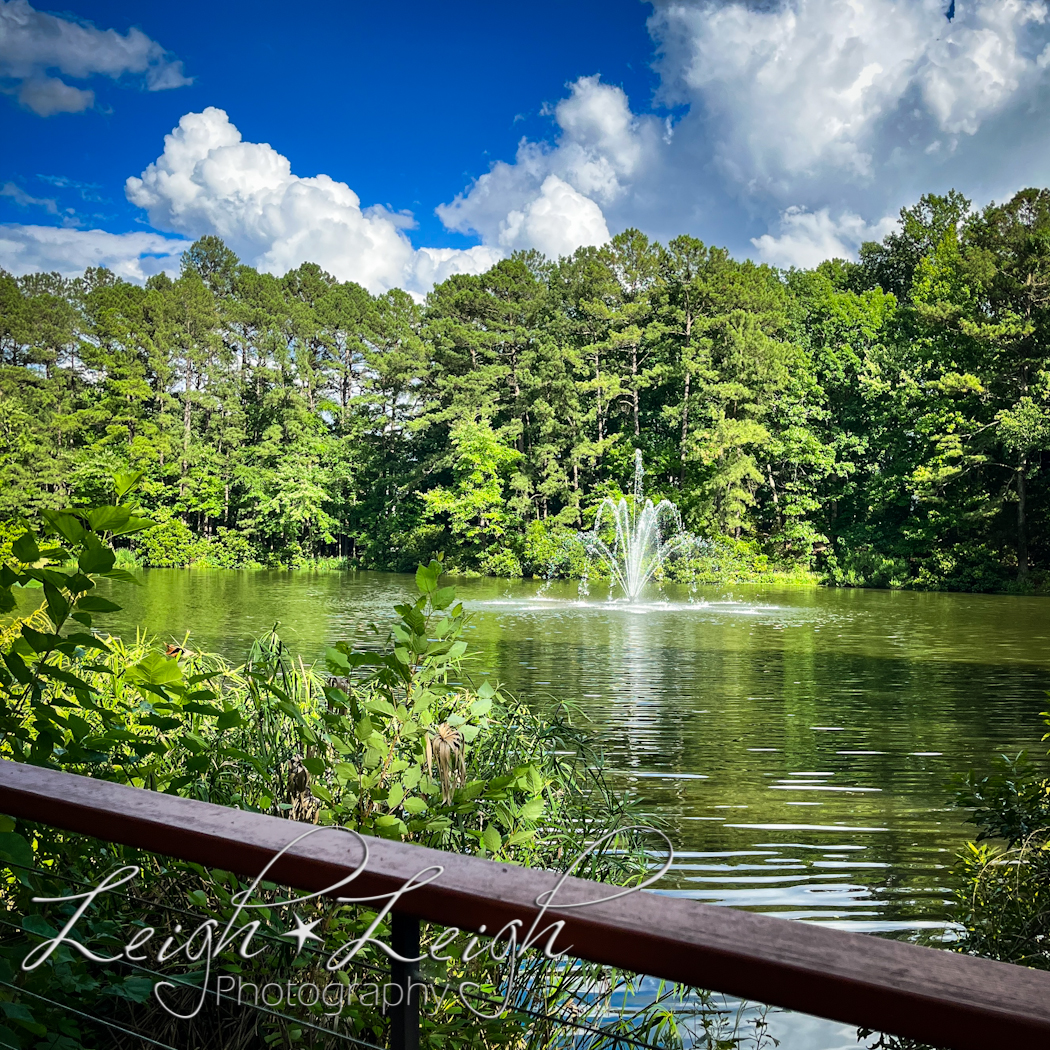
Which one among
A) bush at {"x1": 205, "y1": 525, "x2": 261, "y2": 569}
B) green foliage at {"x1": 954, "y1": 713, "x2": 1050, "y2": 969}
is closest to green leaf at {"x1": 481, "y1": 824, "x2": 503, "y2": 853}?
green foliage at {"x1": 954, "y1": 713, "x2": 1050, "y2": 969}

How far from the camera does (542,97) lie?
2010 inches

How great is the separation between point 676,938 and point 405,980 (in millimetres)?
275

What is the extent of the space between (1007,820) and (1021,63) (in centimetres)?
3523

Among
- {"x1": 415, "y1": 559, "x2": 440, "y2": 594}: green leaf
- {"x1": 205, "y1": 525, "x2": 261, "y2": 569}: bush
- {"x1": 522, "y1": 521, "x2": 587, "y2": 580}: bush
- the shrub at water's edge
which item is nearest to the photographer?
the shrub at water's edge

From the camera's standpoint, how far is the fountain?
2989 cm

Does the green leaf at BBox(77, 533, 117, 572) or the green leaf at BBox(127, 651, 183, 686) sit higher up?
the green leaf at BBox(77, 533, 117, 572)

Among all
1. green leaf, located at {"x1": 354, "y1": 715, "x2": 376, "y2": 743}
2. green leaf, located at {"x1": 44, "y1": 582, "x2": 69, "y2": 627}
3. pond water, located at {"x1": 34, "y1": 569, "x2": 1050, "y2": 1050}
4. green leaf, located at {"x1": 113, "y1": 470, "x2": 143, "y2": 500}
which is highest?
green leaf, located at {"x1": 113, "y1": 470, "x2": 143, "y2": 500}

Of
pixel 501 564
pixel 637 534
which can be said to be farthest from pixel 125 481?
pixel 501 564

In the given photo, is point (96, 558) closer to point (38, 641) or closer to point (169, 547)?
point (38, 641)

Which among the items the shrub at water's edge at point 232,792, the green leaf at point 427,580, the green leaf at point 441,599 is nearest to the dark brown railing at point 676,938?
the shrub at water's edge at point 232,792

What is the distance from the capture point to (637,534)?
1229 inches

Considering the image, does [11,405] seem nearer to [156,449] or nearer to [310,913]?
[156,449]

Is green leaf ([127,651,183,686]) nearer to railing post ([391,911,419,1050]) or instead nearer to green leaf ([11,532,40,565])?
green leaf ([11,532,40,565])

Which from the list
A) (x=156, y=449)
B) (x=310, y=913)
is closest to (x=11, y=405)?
(x=156, y=449)
